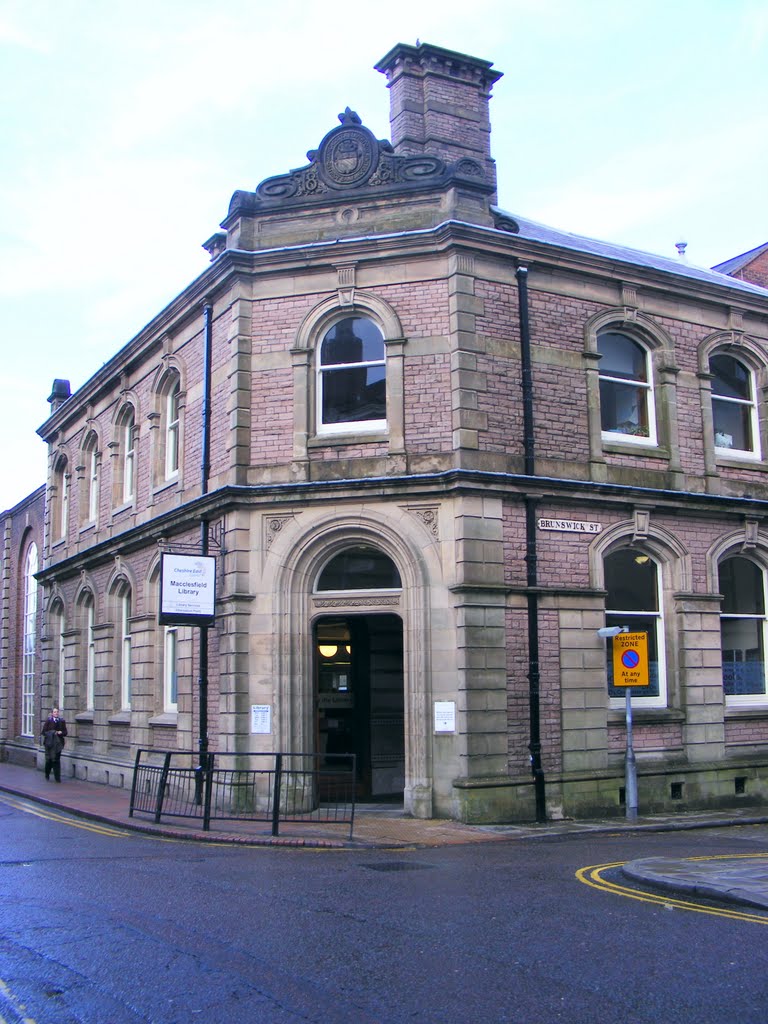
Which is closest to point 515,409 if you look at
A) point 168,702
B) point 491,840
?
point 491,840

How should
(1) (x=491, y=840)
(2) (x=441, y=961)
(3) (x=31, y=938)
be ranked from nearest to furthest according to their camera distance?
(2) (x=441, y=961) < (3) (x=31, y=938) < (1) (x=491, y=840)

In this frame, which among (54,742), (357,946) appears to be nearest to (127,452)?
(54,742)

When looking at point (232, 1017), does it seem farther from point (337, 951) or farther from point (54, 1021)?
point (337, 951)

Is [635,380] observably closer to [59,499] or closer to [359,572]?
[359,572]

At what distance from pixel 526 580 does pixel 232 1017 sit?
11.1m

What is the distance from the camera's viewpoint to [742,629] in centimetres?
1911

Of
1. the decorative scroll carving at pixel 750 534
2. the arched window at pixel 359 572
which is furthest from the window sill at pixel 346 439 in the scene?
the decorative scroll carving at pixel 750 534

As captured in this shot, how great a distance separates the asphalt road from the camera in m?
6.01

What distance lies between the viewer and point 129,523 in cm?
2302

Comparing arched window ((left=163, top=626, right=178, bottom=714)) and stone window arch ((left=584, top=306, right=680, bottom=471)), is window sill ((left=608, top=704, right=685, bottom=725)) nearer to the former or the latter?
stone window arch ((left=584, top=306, right=680, bottom=471))

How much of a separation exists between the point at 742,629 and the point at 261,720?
897 cm

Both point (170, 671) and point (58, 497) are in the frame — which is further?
point (58, 497)

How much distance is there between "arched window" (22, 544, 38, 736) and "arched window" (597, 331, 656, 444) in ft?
69.8

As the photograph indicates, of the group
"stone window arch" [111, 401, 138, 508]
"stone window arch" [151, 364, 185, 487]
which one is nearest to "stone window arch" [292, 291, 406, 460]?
"stone window arch" [151, 364, 185, 487]
